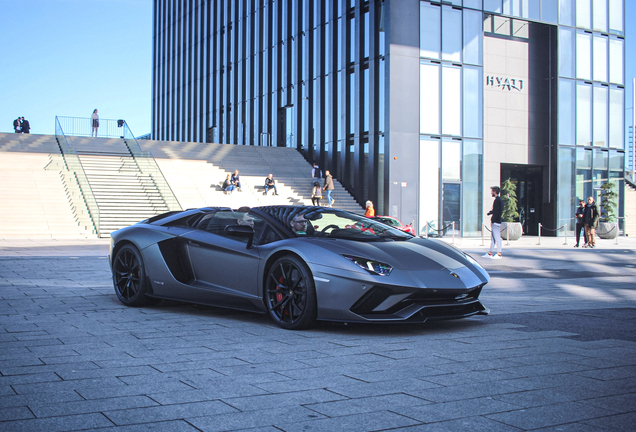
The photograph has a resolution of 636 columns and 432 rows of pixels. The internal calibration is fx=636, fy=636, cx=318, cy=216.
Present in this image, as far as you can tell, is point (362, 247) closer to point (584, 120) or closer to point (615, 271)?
point (615, 271)

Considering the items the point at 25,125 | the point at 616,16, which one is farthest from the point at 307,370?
the point at 25,125

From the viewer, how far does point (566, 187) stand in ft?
100

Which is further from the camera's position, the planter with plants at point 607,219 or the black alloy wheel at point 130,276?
the planter with plants at point 607,219

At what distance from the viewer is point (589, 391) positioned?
3613mm

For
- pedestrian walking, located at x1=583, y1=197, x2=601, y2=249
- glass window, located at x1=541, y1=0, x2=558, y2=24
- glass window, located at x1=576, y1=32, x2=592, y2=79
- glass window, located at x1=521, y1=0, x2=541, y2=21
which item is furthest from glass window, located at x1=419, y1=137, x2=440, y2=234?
glass window, located at x1=576, y1=32, x2=592, y2=79

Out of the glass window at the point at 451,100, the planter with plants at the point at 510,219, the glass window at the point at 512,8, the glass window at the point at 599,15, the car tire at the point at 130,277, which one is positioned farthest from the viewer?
the glass window at the point at 599,15

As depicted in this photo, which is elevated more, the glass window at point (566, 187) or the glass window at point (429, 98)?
the glass window at point (429, 98)

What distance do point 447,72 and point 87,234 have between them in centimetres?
1678

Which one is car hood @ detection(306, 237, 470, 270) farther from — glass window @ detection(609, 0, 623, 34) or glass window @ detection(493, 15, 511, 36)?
glass window @ detection(609, 0, 623, 34)

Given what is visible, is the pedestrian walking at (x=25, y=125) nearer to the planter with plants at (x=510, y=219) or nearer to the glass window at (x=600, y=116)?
the planter with plants at (x=510, y=219)

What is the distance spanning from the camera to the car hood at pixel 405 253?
5495mm

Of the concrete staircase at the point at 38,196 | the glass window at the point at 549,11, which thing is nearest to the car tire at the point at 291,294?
the concrete staircase at the point at 38,196

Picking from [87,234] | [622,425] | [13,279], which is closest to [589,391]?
[622,425]

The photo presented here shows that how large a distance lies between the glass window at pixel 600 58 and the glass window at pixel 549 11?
2675 millimetres
